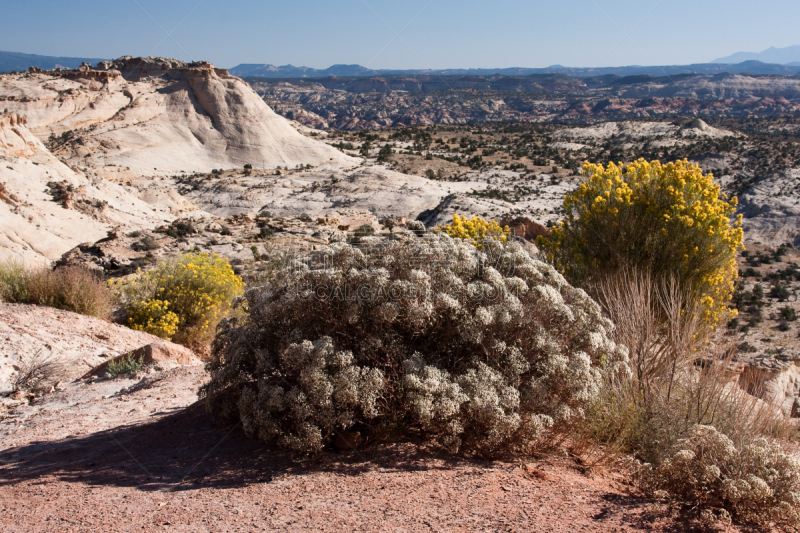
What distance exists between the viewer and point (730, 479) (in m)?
3.28

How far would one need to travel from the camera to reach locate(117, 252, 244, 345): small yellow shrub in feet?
29.3

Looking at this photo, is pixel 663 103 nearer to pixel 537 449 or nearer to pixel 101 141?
pixel 101 141

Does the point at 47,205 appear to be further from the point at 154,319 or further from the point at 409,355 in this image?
the point at 409,355

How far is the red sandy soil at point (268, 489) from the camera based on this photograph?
123 inches

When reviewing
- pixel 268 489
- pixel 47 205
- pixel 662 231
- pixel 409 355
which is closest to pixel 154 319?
pixel 268 489

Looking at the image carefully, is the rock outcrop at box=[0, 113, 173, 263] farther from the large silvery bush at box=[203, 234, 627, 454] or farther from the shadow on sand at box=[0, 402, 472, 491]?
the large silvery bush at box=[203, 234, 627, 454]

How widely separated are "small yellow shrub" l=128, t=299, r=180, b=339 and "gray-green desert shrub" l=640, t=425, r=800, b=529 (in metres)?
7.44

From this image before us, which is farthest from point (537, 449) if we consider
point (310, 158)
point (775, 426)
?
point (310, 158)

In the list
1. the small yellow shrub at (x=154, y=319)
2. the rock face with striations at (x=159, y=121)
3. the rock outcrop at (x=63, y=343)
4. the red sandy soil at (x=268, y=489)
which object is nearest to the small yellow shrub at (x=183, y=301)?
the small yellow shrub at (x=154, y=319)

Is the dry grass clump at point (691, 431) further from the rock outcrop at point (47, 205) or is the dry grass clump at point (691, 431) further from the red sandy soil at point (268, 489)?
the rock outcrop at point (47, 205)

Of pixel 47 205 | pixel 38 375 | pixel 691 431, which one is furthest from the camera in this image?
pixel 47 205

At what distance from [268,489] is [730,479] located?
2.87m

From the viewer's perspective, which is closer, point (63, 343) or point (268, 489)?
point (268, 489)

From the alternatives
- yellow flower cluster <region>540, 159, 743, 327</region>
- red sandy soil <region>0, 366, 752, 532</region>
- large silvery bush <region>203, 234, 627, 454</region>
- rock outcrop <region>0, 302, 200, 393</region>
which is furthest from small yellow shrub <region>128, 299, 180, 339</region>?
yellow flower cluster <region>540, 159, 743, 327</region>
